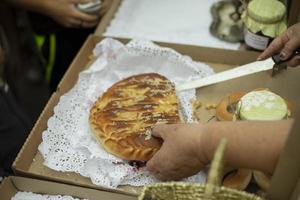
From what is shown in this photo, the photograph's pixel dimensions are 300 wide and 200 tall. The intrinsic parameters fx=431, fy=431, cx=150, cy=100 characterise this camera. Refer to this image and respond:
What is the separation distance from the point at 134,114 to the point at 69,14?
45cm

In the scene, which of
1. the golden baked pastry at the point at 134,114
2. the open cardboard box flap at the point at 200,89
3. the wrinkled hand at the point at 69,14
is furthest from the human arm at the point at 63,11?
the golden baked pastry at the point at 134,114

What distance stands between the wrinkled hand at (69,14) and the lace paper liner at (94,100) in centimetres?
20

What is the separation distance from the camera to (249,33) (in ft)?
3.00

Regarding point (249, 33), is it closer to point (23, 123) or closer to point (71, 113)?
point (71, 113)

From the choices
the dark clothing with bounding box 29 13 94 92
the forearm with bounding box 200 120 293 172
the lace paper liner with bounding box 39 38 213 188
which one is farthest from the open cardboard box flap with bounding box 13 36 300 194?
the dark clothing with bounding box 29 13 94 92

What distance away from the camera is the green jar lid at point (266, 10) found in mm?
871

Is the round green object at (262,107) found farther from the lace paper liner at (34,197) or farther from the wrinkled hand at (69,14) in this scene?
the wrinkled hand at (69,14)

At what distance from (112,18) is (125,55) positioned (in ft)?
0.65

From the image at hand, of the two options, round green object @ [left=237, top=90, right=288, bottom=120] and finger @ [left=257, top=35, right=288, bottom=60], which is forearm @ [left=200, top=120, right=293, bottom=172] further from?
finger @ [left=257, top=35, right=288, bottom=60]

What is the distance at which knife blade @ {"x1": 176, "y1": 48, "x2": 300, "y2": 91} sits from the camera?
0.80 m

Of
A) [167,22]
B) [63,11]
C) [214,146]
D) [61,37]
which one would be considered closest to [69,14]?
[63,11]

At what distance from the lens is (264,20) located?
0.87 metres

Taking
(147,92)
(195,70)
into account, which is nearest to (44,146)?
(147,92)

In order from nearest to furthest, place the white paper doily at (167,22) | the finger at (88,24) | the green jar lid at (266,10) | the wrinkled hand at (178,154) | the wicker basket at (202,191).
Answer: the wicker basket at (202,191) → the wrinkled hand at (178,154) → the green jar lid at (266,10) → the white paper doily at (167,22) → the finger at (88,24)
